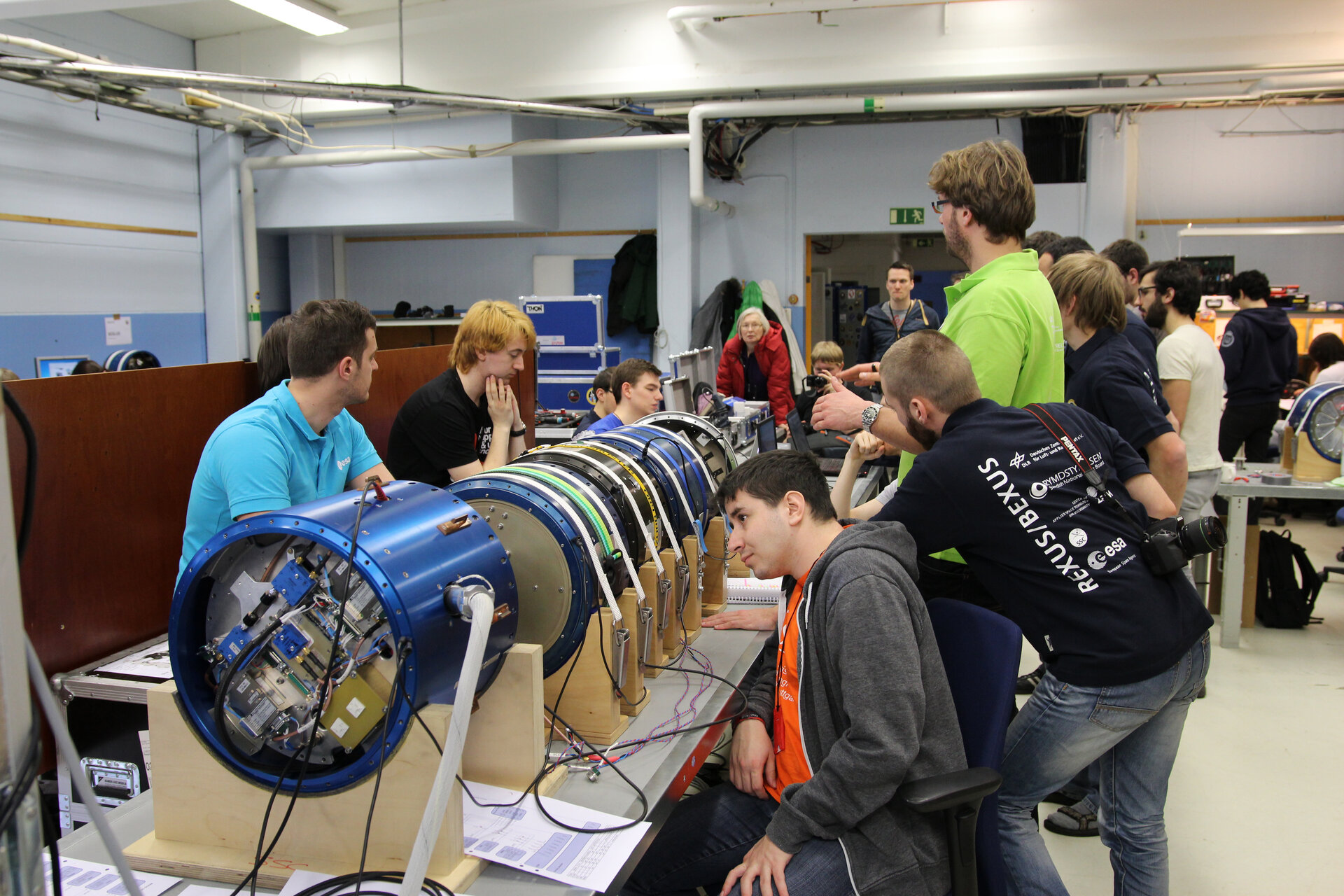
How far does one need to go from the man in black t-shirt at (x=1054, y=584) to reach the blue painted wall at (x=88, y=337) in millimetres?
5966

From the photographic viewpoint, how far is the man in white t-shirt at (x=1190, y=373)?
11.4 feet

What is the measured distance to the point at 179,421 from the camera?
2.94 metres

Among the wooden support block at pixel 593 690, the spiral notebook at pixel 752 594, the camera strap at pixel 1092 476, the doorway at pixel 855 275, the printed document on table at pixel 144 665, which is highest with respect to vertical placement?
the doorway at pixel 855 275

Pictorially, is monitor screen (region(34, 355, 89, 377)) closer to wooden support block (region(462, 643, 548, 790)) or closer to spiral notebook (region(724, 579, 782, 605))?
spiral notebook (region(724, 579, 782, 605))

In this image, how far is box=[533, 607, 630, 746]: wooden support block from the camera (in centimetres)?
169

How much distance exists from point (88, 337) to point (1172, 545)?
7.33 m

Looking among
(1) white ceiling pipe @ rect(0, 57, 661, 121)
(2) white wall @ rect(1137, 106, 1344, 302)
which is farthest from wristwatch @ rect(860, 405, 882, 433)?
(2) white wall @ rect(1137, 106, 1344, 302)

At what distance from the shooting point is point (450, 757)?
1184 millimetres

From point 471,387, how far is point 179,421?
3.09ft

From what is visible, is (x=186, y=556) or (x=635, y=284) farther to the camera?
(x=635, y=284)

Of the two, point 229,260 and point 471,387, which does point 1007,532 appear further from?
point 229,260

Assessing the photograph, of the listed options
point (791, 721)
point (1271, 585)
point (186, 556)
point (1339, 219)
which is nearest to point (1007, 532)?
point (791, 721)

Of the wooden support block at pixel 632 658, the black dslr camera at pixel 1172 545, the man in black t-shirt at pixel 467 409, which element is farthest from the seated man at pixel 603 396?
the black dslr camera at pixel 1172 545

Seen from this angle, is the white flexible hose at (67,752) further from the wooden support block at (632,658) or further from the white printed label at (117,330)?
the white printed label at (117,330)
